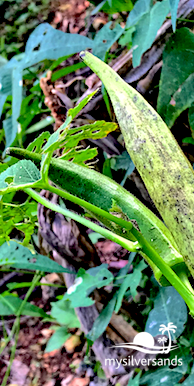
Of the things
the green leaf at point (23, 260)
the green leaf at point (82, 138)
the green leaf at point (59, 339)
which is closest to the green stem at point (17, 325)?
the green leaf at point (59, 339)

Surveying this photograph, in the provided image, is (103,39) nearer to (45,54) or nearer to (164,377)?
(45,54)

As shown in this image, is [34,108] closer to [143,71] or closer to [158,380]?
[143,71]

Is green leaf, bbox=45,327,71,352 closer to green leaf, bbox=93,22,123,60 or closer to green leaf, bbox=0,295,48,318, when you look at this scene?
green leaf, bbox=0,295,48,318

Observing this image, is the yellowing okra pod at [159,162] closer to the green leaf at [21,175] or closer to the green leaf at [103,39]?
the green leaf at [21,175]

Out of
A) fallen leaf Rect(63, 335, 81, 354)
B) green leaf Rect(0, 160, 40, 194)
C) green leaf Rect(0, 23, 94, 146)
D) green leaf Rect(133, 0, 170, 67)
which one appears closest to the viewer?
green leaf Rect(0, 160, 40, 194)

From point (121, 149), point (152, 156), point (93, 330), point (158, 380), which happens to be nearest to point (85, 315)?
point (93, 330)

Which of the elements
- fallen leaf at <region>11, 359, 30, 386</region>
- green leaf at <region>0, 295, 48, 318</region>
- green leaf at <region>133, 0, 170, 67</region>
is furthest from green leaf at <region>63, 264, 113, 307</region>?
fallen leaf at <region>11, 359, 30, 386</region>

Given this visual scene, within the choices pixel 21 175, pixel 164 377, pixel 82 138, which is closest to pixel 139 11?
pixel 82 138
